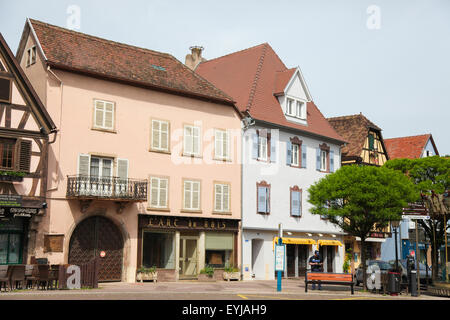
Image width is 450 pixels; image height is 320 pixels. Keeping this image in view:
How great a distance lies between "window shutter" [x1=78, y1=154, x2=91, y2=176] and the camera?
27609 mm

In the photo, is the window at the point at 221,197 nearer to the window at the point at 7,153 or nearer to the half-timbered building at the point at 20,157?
the half-timbered building at the point at 20,157

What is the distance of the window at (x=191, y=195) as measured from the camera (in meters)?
31.6

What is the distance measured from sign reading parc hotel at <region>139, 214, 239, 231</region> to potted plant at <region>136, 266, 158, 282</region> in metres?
2.09

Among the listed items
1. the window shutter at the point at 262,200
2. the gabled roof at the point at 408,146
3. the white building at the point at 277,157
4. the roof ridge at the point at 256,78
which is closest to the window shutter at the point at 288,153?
the white building at the point at 277,157

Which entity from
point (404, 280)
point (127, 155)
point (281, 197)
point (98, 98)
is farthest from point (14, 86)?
point (404, 280)

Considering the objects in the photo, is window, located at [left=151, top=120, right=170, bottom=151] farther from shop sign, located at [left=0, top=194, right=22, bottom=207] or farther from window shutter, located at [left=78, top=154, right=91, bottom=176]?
shop sign, located at [left=0, top=194, right=22, bottom=207]

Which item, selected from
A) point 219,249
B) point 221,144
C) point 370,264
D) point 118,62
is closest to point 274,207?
point 219,249

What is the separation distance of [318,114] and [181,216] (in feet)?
50.8

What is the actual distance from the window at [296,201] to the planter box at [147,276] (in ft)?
37.5

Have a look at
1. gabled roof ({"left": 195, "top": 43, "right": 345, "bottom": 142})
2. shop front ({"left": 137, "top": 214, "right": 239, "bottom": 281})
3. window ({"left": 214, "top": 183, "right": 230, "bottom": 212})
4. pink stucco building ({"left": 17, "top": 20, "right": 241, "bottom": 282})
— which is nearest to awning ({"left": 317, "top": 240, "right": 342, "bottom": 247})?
gabled roof ({"left": 195, "top": 43, "right": 345, "bottom": 142})

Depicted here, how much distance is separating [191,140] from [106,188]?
20.5 feet

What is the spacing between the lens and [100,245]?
92.6 feet

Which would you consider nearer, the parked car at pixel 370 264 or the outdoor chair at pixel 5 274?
the outdoor chair at pixel 5 274

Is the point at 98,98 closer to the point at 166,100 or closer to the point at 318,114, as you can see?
the point at 166,100
